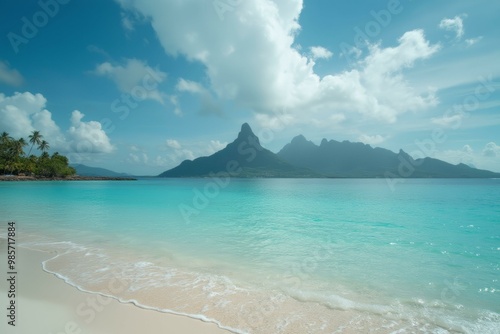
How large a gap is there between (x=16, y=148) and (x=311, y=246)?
403ft

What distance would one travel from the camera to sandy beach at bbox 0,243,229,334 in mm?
5129

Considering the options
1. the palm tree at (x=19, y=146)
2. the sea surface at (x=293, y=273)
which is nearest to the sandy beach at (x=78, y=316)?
the sea surface at (x=293, y=273)

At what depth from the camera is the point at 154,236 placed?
49.2 feet

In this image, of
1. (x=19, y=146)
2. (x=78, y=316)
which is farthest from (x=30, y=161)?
(x=78, y=316)

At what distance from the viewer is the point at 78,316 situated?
5598mm

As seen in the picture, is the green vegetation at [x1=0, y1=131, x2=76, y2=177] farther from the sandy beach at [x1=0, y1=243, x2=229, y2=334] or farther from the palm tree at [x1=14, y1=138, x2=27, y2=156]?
the sandy beach at [x1=0, y1=243, x2=229, y2=334]

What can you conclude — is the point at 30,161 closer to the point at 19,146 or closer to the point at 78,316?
the point at 19,146

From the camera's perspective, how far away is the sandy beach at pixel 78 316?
5.13 m

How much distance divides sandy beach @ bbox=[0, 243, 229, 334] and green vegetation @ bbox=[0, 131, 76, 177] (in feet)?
391

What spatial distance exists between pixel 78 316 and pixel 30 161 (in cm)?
13042

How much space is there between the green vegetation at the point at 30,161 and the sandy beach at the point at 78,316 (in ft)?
391

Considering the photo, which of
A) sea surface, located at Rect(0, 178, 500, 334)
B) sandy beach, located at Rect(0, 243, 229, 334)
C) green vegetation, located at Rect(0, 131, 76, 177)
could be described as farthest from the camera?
green vegetation, located at Rect(0, 131, 76, 177)

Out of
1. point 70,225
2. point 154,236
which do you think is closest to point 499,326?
point 154,236

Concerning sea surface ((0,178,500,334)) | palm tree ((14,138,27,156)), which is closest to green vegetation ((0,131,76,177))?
palm tree ((14,138,27,156))
